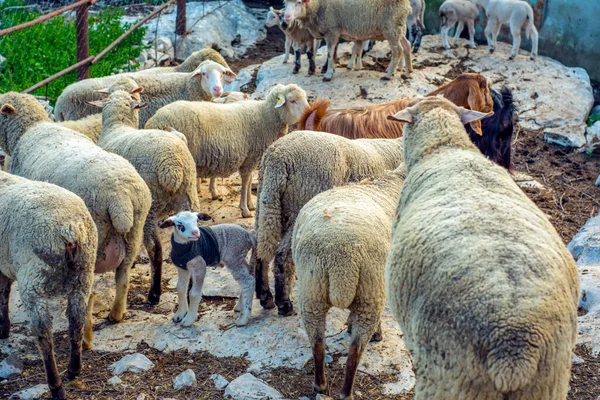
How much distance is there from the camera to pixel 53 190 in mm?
4945

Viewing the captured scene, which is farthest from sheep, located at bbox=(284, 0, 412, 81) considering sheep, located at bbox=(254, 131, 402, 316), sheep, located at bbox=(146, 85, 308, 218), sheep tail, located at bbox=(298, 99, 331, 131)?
sheep, located at bbox=(254, 131, 402, 316)

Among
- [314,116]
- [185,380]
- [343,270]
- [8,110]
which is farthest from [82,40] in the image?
[343,270]

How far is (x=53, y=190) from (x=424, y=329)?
263cm

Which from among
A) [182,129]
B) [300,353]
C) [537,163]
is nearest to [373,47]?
[537,163]

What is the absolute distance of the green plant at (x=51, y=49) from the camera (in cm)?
982

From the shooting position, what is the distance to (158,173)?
20.2 feet

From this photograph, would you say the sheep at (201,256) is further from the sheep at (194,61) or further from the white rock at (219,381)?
the sheep at (194,61)

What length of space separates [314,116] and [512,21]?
18.5 feet

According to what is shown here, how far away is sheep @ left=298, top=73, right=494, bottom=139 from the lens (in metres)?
7.45

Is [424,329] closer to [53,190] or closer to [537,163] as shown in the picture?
[53,190]

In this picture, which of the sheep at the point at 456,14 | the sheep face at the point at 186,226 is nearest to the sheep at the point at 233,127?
the sheep face at the point at 186,226

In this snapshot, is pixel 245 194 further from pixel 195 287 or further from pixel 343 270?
pixel 343 270

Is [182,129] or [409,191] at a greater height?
[409,191]

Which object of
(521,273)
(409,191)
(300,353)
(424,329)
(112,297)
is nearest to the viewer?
(521,273)
